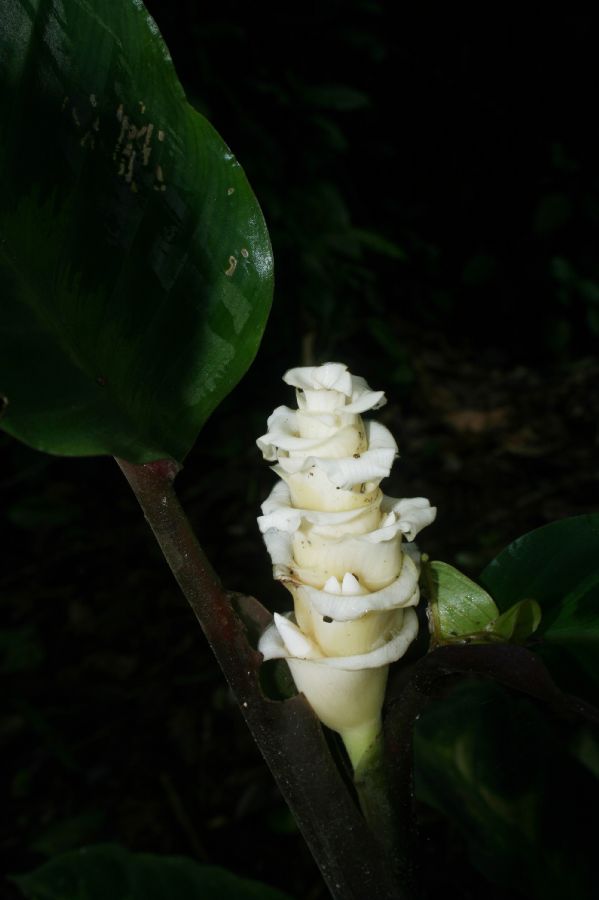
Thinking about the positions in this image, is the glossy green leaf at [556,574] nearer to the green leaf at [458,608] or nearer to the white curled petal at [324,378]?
the green leaf at [458,608]

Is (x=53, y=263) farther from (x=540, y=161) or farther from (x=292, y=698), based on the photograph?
(x=540, y=161)

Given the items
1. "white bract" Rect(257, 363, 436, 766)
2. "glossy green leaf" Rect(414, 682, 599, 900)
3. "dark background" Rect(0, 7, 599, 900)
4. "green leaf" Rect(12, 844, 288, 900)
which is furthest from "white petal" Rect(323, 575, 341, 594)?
"green leaf" Rect(12, 844, 288, 900)

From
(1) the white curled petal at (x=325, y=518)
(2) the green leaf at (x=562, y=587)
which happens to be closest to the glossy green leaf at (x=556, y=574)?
(2) the green leaf at (x=562, y=587)

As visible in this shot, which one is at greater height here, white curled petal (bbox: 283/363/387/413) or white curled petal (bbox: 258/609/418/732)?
white curled petal (bbox: 283/363/387/413)

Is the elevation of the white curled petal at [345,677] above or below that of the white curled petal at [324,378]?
below

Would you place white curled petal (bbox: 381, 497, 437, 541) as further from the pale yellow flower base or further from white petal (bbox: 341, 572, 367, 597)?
the pale yellow flower base
